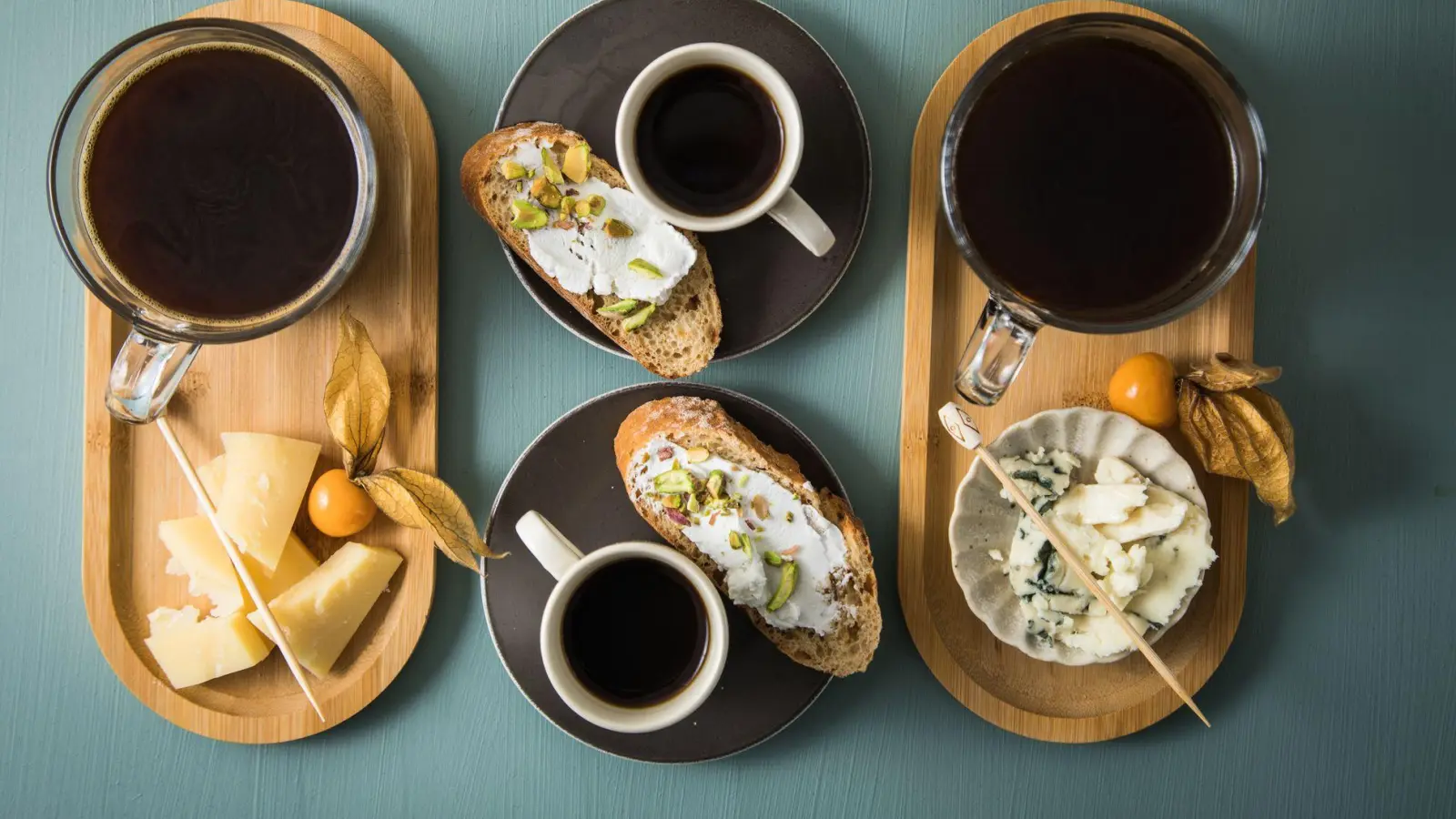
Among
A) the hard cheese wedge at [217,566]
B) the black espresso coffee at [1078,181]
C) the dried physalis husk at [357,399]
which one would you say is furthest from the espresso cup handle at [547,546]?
the black espresso coffee at [1078,181]

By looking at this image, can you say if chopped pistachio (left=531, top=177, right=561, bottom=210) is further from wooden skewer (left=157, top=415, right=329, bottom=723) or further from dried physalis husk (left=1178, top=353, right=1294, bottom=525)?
dried physalis husk (left=1178, top=353, right=1294, bottom=525)

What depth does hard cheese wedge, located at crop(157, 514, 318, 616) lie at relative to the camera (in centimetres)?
118

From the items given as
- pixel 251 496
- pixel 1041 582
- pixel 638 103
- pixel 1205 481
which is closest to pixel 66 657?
pixel 251 496

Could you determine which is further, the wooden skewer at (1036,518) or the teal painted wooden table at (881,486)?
the teal painted wooden table at (881,486)

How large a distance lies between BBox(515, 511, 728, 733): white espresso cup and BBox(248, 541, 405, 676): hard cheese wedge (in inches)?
9.7

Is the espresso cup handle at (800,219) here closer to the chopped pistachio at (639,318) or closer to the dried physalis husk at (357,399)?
the chopped pistachio at (639,318)

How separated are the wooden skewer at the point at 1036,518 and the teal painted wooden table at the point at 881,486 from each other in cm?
15

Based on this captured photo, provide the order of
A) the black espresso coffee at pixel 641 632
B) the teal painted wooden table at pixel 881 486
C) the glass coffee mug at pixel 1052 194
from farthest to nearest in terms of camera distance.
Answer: the teal painted wooden table at pixel 881 486 → the black espresso coffee at pixel 641 632 → the glass coffee mug at pixel 1052 194

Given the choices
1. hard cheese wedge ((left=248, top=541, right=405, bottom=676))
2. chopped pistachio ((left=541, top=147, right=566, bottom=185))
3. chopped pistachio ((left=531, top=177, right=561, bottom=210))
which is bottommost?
hard cheese wedge ((left=248, top=541, right=405, bottom=676))

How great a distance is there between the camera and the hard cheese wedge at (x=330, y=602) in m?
1.16

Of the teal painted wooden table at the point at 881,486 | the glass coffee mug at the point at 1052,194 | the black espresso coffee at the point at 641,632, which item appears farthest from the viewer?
the teal painted wooden table at the point at 881,486

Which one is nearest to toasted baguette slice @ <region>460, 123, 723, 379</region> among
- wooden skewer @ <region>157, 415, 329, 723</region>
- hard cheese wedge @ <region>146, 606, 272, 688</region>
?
wooden skewer @ <region>157, 415, 329, 723</region>

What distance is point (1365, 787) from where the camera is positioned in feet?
4.25

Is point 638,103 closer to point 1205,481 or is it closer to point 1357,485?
point 1205,481
